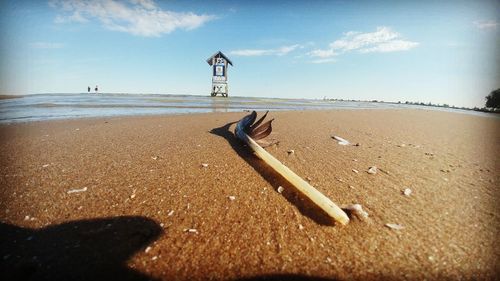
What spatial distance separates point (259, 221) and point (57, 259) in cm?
106

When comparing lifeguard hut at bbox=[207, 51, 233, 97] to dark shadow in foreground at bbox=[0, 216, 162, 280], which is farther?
lifeguard hut at bbox=[207, 51, 233, 97]

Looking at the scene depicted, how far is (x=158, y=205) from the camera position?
5.34 feet

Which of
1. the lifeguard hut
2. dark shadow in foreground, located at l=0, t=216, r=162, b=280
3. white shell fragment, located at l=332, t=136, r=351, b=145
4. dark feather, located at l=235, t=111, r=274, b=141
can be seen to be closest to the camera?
dark shadow in foreground, located at l=0, t=216, r=162, b=280

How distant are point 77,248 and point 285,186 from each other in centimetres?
138

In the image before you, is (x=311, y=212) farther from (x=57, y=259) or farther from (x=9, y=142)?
(x=9, y=142)

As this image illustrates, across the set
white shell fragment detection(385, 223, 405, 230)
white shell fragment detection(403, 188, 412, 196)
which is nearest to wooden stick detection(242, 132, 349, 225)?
white shell fragment detection(385, 223, 405, 230)

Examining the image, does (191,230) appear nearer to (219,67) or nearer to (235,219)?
(235,219)

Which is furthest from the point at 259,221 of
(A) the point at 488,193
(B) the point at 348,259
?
(A) the point at 488,193

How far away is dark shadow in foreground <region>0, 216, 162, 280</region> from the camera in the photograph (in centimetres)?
108

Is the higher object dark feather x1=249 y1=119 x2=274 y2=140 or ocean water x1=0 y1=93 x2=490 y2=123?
ocean water x1=0 y1=93 x2=490 y2=123

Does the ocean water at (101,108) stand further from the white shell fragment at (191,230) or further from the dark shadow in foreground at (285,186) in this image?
the white shell fragment at (191,230)

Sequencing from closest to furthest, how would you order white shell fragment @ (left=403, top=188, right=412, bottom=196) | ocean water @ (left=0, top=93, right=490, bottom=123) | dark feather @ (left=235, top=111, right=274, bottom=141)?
white shell fragment @ (left=403, top=188, right=412, bottom=196), dark feather @ (left=235, top=111, right=274, bottom=141), ocean water @ (left=0, top=93, right=490, bottom=123)

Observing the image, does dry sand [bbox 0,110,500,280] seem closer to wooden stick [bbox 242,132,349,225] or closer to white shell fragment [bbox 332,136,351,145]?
wooden stick [bbox 242,132,349,225]

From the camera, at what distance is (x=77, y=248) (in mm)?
1216
